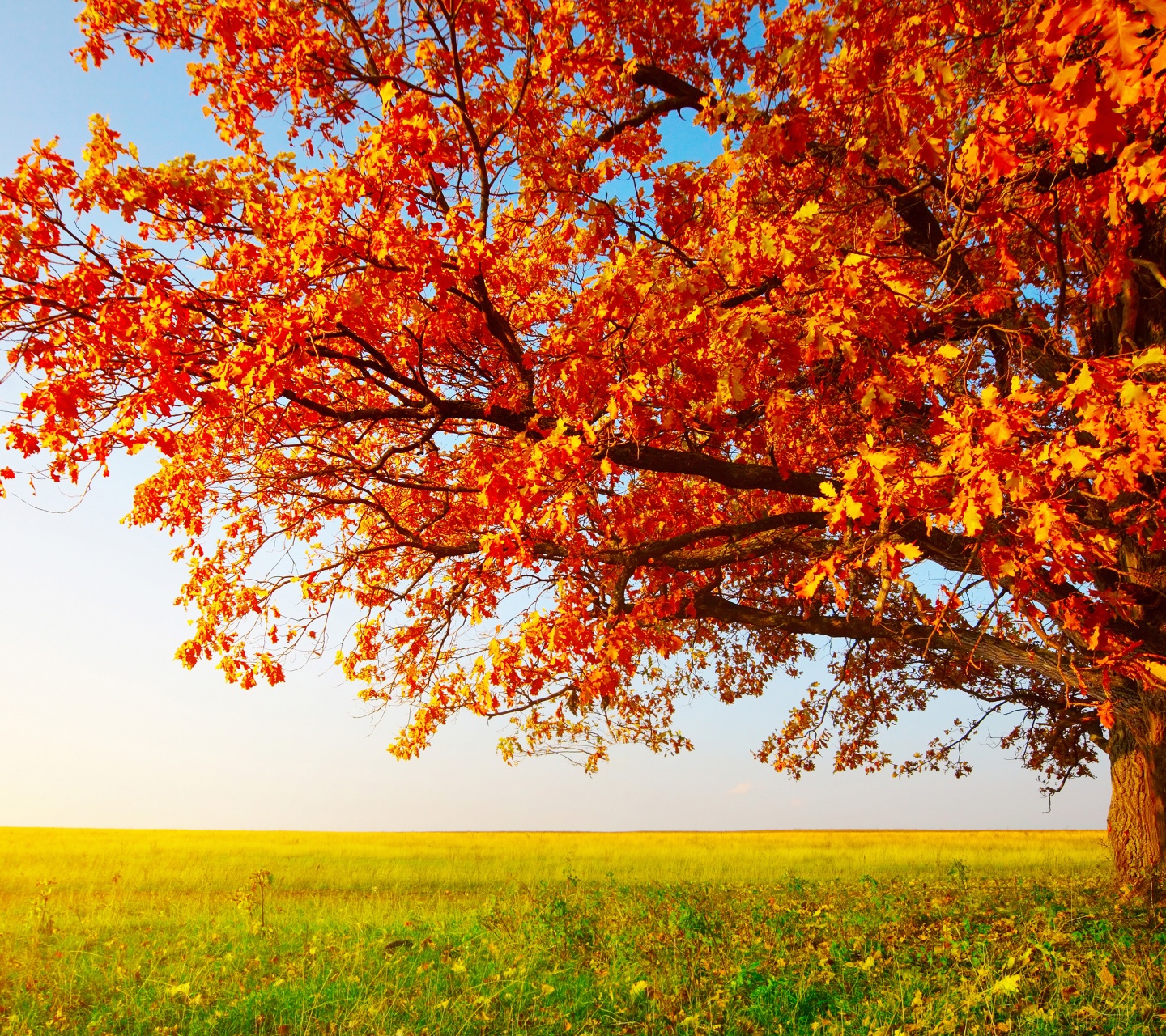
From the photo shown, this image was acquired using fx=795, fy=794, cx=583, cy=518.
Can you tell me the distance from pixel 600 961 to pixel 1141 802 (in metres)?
9.66

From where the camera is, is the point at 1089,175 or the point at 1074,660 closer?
the point at 1089,175

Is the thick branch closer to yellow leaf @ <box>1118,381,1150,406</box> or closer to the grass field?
the grass field

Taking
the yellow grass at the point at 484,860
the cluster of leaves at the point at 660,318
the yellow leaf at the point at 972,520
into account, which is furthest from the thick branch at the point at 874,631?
the yellow grass at the point at 484,860

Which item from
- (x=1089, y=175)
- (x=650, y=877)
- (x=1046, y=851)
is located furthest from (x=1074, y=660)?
(x=1046, y=851)

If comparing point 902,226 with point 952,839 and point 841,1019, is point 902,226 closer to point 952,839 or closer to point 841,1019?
point 841,1019

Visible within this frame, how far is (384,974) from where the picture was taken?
729 centimetres

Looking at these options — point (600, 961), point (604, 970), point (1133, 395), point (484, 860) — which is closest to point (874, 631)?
point (600, 961)

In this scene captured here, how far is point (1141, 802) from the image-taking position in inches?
484

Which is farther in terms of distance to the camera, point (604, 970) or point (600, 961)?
point (600, 961)

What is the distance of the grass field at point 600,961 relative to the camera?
6074 millimetres

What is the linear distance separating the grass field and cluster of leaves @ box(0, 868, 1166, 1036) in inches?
1.2

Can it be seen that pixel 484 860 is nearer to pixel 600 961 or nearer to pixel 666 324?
pixel 600 961

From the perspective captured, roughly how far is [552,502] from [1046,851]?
84.0 ft

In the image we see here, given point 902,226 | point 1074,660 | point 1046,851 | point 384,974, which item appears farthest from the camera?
point 1046,851
